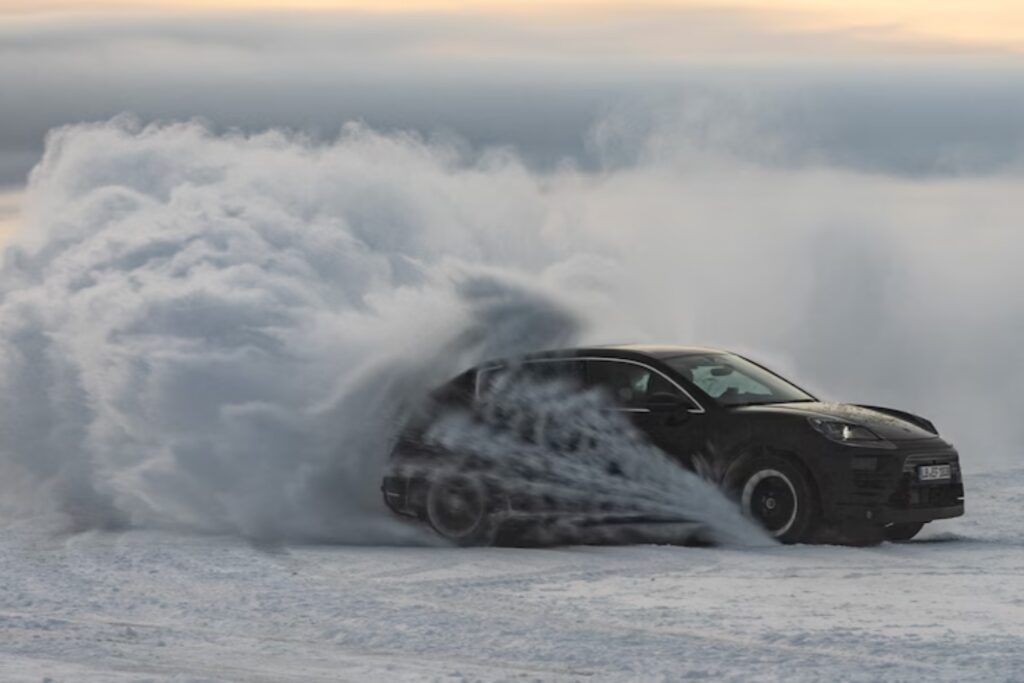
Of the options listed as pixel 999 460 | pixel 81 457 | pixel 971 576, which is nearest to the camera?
pixel 971 576

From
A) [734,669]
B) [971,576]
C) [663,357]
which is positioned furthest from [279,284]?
[734,669]

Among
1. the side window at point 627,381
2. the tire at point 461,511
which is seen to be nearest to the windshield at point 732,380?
the side window at point 627,381

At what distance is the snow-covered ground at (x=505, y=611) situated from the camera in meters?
8.45

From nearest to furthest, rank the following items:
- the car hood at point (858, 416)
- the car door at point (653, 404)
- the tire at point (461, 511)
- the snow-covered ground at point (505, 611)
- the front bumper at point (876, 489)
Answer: the snow-covered ground at point (505, 611), the front bumper at point (876, 489), the car hood at point (858, 416), the car door at point (653, 404), the tire at point (461, 511)

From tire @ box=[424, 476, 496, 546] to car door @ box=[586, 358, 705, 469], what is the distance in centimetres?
112

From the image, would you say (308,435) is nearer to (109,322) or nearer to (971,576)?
(109,322)

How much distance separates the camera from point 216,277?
1612 centimetres

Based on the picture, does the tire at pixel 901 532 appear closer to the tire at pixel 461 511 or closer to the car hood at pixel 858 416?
the car hood at pixel 858 416

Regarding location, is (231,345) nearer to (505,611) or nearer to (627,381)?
(627,381)

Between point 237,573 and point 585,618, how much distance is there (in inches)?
105

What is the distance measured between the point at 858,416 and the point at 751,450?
808 millimetres

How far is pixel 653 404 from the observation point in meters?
13.2

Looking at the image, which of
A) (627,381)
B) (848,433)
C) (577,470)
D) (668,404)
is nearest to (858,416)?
(848,433)

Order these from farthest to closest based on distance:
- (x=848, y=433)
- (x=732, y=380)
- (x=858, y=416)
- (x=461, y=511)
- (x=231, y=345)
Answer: (x=231, y=345) < (x=732, y=380) < (x=461, y=511) < (x=858, y=416) < (x=848, y=433)
